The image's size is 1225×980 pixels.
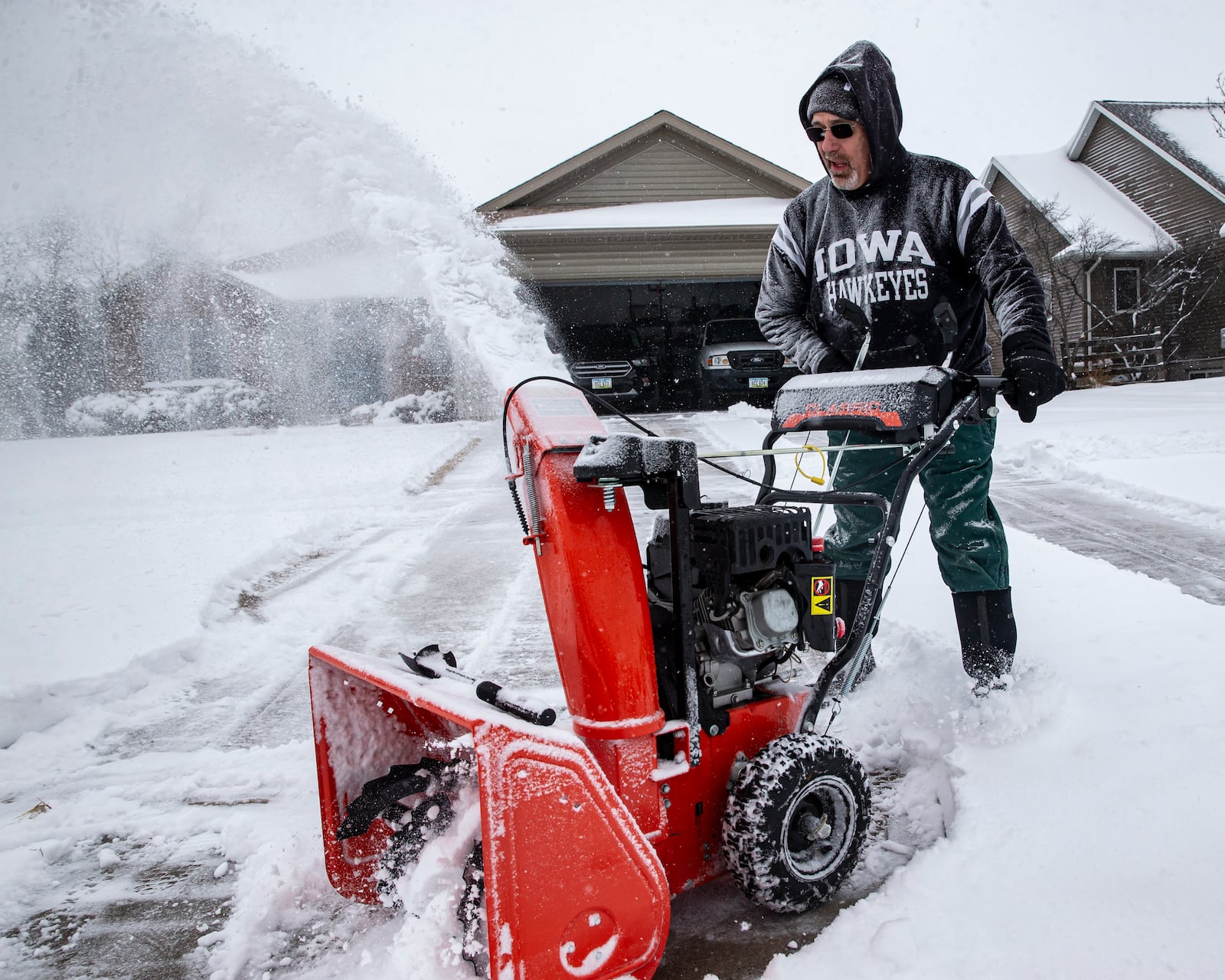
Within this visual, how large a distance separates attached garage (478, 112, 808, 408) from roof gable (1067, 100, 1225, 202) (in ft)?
29.6

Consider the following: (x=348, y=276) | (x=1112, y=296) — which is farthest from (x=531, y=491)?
(x=1112, y=296)

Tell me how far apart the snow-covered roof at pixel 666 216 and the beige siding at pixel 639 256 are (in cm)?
16

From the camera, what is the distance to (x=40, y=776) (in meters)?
2.71

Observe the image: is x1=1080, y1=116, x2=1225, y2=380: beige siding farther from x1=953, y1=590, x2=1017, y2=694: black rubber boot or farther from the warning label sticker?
the warning label sticker

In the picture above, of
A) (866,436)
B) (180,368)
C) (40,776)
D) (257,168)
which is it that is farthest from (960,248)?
(180,368)

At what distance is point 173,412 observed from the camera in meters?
16.4

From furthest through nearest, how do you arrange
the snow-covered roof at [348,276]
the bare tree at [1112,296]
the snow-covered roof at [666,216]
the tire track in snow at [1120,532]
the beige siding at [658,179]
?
the bare tree at [1112,296] → the beige siding at [658,179] → the snow-covered roof at [666,216] → the snow-covered roof at [348,276] → the tire track in snow at [1120,532]

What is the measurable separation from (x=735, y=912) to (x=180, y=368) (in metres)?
19.1

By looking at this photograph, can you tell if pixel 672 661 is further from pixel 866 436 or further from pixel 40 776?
pixel 40 776

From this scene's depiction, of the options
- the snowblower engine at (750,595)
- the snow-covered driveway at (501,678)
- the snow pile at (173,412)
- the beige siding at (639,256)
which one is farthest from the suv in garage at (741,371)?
the snowblower engine at (750,595)

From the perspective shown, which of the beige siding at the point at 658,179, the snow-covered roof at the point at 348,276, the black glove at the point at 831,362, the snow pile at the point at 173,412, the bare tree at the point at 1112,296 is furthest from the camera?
the bare tree at the point at 1112,296

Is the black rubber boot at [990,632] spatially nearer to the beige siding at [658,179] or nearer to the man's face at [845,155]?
the man's face at [845,155]

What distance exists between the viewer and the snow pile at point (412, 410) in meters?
15.2

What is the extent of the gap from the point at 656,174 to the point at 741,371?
18.6ft
